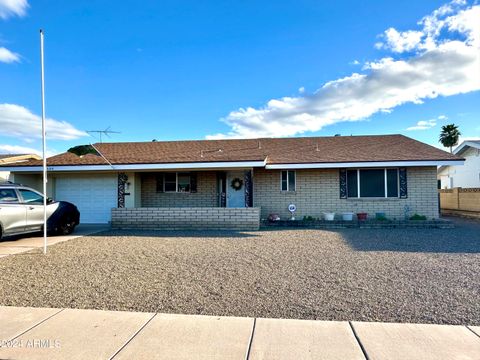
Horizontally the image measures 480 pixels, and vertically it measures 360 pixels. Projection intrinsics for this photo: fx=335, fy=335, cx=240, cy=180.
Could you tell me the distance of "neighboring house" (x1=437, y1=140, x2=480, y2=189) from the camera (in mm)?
22281

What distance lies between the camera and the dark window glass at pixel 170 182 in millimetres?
16438

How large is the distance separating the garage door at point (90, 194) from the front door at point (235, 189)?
18.1 ft

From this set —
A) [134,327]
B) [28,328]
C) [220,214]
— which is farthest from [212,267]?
[220,214]

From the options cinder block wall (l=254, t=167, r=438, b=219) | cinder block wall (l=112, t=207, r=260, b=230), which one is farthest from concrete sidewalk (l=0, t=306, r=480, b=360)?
cinder block wall (l=254, t=167, r=438, b=219)

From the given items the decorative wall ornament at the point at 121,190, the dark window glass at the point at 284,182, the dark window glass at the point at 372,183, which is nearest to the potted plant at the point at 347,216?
the dark window glass at the point at 372,183

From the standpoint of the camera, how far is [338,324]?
4.25 m

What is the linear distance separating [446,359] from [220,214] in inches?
414

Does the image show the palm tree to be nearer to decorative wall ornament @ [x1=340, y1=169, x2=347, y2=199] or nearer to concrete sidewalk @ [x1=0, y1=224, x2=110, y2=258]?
decorative wall ornament @ [x1=340, y1=169, x2=347, y2=199]

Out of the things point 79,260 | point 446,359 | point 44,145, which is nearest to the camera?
point 446,359

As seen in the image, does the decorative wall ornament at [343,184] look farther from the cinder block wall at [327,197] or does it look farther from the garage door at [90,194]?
the garage door at [90,194]

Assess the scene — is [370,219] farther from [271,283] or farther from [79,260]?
[79,260]

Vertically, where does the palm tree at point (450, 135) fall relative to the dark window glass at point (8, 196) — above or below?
above

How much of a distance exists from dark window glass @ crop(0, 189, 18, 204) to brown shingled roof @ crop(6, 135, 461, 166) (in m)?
4.29

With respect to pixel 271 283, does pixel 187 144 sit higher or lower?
higher
